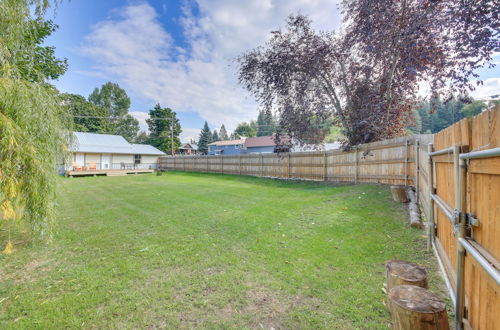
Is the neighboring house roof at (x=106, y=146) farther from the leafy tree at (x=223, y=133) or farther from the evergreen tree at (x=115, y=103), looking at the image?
the leafy tree at (x=223, y=133)

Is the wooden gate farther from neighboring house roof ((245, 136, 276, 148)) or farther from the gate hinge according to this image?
neighboring house roof ((245, 136, 276, 148))

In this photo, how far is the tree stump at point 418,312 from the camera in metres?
1.49

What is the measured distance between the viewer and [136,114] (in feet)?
153

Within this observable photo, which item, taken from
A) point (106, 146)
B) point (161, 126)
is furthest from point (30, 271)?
point (161, 126)

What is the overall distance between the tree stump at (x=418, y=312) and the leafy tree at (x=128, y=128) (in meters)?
49.1

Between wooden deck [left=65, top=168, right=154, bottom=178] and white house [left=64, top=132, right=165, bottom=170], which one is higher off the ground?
white house [left=64, top=132, right=165, bottom=170]

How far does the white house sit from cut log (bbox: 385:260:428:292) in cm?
2350

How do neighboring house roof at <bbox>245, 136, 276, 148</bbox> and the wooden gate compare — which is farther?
neighboring house roof at <bbox>245, 136, 276, 148</bbox>

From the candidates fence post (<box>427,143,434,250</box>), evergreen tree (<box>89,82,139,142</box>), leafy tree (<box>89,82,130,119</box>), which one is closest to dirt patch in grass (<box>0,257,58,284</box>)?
fence post (<box>427,143,434,250</box>)

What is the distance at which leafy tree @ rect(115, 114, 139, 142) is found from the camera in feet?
143

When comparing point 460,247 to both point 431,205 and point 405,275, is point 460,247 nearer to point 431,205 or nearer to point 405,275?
point 405,275

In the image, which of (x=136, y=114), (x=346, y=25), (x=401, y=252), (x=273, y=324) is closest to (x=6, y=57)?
(x=273, y=324)

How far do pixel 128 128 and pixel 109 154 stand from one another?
83.4 ft

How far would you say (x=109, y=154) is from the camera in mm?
23281
